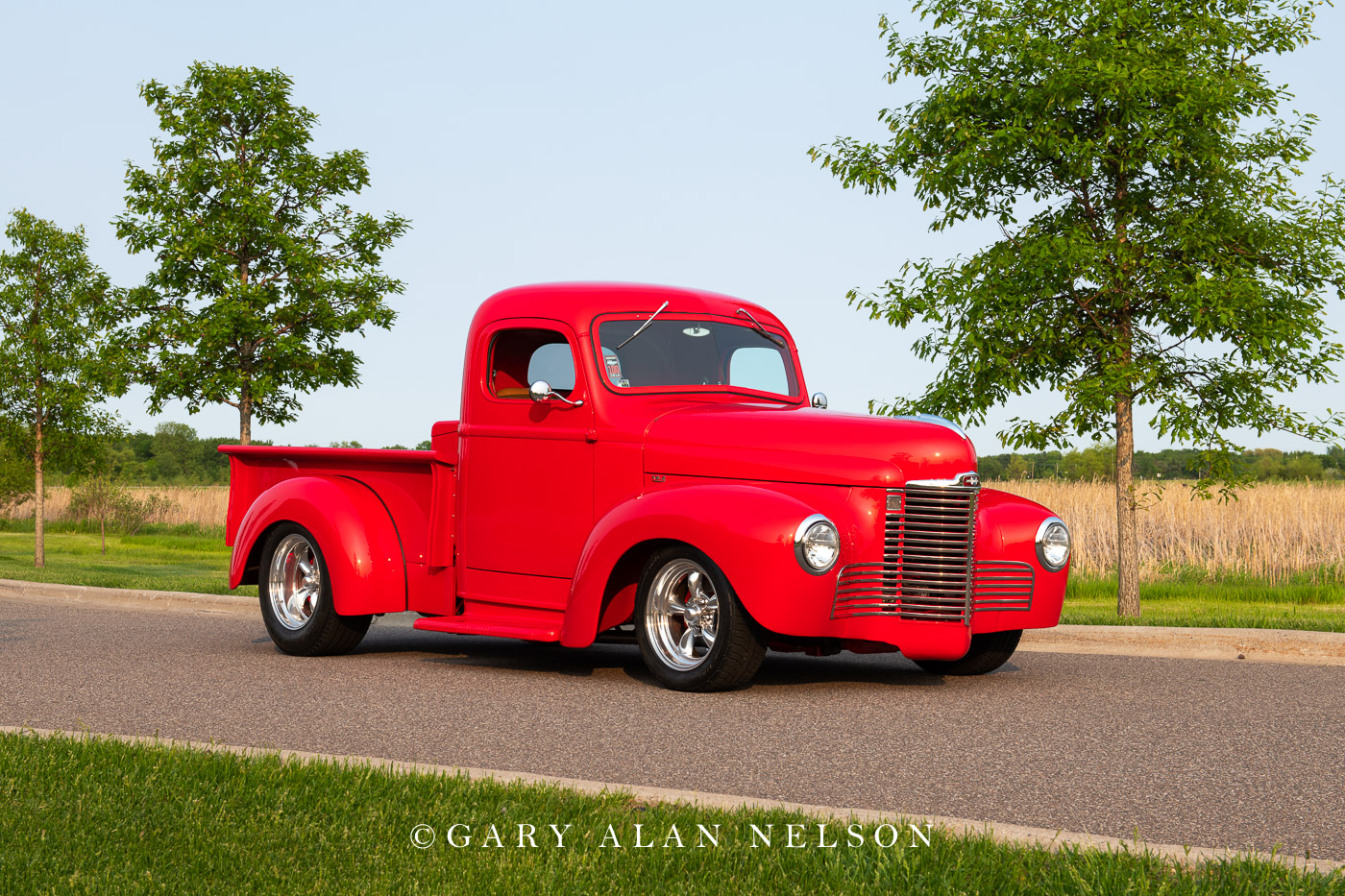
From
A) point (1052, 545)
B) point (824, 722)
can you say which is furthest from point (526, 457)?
point (1052, 545)

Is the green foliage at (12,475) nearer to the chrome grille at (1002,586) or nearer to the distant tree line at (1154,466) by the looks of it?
the distant tree line at (1154,466)

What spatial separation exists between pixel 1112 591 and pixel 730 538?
12.5m

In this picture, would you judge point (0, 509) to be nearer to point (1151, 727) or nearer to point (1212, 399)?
point (1212, 399)

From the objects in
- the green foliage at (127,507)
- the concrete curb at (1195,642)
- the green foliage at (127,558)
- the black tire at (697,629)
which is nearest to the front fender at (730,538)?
the black tire at (697,629)

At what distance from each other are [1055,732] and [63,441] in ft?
78.0

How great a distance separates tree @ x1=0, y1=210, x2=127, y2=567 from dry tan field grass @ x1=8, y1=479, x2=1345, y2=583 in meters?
17.4

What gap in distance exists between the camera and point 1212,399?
14.4 meters

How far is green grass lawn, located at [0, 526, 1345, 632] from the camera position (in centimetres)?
1243

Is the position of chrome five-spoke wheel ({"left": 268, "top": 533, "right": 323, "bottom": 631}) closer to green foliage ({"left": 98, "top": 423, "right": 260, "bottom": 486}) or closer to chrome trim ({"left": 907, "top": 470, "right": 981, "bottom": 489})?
chrome trim ({"left": 907, "top": 470, "right": 981, "bottom": 489})

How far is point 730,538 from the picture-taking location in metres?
7.68

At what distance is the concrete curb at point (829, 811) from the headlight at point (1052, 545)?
4088mm

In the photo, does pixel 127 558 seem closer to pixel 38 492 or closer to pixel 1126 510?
pixel 38 492

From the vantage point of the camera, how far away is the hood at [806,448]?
315 inches

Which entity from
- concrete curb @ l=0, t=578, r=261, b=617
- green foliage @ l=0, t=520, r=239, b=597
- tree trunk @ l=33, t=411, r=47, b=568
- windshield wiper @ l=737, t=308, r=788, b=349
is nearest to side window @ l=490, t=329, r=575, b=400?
windshield wiper @ l=737, t=308, r=788, b=349
